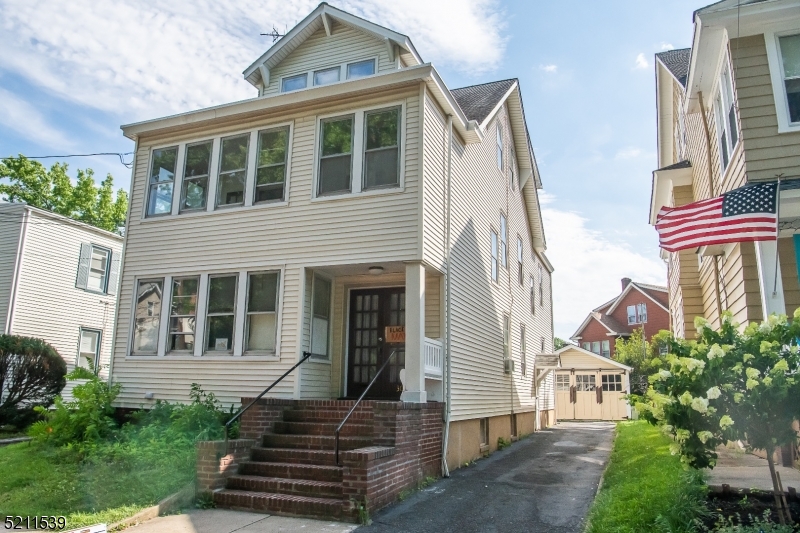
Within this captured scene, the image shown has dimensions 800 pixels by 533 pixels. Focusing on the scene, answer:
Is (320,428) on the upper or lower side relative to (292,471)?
upper

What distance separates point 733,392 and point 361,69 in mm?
9470

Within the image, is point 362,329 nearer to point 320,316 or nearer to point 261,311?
point 320,316

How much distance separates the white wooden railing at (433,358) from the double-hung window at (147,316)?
530 cm

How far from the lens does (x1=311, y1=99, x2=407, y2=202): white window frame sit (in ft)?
32.0

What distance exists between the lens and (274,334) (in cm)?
1015

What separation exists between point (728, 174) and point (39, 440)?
11.8 m

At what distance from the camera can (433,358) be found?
9.63 meters

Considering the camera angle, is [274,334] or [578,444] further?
[578,444]

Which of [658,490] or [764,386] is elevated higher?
[764,386]

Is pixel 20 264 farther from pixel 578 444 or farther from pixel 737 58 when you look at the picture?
pixel 737 58

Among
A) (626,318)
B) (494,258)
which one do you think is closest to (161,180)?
(494,258)

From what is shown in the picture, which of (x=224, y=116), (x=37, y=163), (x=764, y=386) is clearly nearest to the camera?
(x=764, y=386)

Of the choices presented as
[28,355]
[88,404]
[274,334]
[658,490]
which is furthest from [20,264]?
[658,490]

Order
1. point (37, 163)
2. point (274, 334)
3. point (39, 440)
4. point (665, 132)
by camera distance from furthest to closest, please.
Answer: point (37, 163) → point (665, 132) → point (274, 334) → point (39, 440)
